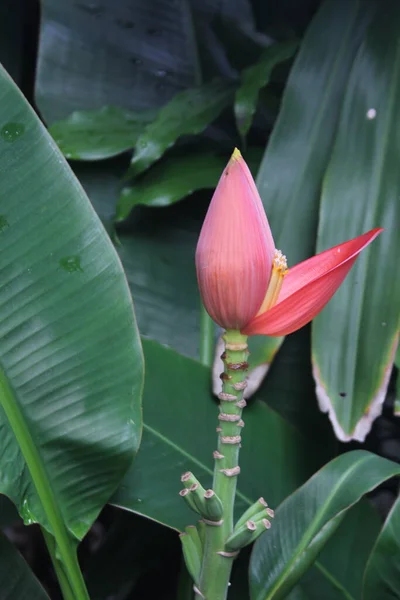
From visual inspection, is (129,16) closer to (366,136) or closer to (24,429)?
(366,136)

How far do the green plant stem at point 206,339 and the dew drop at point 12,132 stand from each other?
30cm

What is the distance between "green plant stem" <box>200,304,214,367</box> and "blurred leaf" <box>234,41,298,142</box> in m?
0.21

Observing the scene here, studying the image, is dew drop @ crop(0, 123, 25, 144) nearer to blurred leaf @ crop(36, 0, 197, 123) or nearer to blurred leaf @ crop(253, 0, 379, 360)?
blurred leaf @ crop(253, 0, 379, 360)

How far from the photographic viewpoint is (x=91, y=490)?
52 centimetres

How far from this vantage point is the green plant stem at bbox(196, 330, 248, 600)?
1.27 feet

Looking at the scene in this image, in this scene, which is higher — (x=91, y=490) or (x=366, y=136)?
(x=366, y=136)

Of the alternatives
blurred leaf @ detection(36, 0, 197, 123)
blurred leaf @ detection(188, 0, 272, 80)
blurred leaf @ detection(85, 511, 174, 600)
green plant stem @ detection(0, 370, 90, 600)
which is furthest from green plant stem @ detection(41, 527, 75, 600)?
blurred leaf @ detection(188, 0, 272, 80)

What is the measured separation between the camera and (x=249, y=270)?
0.35m

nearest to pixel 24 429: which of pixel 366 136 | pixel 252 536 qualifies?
pixel 252 536

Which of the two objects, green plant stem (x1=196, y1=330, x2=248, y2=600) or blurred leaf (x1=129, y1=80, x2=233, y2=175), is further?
blurred leaf (x1=129, y1=80, x2=233, y2=175)

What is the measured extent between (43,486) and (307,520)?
222 mm

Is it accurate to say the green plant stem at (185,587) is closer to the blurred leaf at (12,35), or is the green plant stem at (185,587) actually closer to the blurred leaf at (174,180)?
the blurred leaf at (174,180)

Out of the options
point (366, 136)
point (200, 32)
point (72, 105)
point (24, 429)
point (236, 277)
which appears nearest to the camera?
point (236, 277)

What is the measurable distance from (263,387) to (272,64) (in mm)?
371
